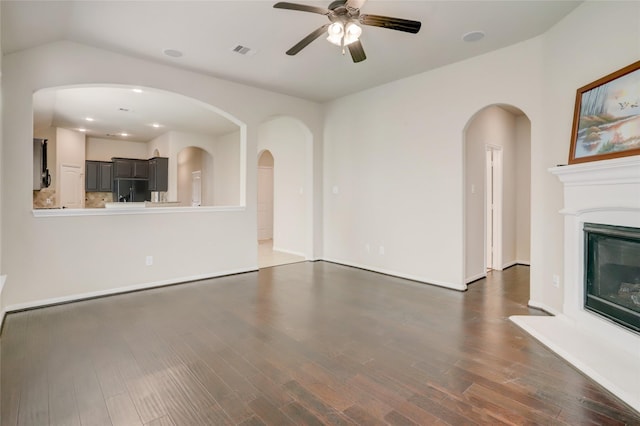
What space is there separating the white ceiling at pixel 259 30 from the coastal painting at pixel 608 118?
914mm

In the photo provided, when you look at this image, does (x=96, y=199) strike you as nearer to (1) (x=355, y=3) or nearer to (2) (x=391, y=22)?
(1) (x=355, y=3)

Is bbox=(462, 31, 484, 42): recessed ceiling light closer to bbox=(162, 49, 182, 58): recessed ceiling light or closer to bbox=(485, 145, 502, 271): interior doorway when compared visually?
bbox=(485, 145, 502, 271): interior doorway

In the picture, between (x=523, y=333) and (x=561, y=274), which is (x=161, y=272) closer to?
(x=523, y=333)

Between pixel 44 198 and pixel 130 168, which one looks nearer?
pixel 44 198

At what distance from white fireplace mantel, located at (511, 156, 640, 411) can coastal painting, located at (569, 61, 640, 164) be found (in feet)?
0.52

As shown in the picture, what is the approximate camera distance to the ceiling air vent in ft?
12.5

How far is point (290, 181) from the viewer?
7.12 meters

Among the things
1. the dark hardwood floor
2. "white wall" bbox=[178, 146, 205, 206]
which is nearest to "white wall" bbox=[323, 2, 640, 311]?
the dark hardwood floor

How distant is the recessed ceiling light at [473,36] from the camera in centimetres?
348

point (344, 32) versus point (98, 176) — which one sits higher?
point (344, 32)

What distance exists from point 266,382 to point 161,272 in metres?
3.01

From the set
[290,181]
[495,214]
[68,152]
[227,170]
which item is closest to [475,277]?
[495,214]

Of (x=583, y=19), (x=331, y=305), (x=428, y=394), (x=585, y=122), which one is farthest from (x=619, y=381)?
(x=583, y=19)

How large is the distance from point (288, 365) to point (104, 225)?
312cm
